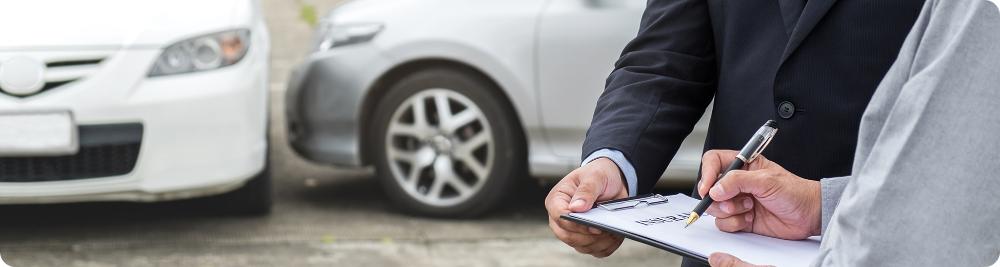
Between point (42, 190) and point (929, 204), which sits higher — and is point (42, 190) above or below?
below

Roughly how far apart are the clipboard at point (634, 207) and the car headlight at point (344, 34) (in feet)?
15.1

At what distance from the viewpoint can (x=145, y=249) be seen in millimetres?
5816

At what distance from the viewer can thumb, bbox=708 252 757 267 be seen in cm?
160

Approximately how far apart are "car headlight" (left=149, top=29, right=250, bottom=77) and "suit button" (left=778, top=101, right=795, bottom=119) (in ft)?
13.0

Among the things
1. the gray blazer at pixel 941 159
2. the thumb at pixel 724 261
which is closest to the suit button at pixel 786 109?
the thumb at pixel 724 261

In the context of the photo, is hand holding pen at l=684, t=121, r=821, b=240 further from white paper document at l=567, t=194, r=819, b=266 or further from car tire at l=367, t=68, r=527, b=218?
car tire at l=367, t=68, r=527, b=218

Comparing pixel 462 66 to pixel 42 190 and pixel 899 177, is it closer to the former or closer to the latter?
pixel 42 190

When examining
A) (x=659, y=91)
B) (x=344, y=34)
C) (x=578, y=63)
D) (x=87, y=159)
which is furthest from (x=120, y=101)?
(x=659, y=91)

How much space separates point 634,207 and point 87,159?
3981mm

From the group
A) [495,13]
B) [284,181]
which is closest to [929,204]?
[495,13]

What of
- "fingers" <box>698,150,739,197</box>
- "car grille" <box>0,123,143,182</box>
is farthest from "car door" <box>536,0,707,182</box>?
"fingers" <box>698,150,739,197</box>

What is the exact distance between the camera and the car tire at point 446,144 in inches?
247

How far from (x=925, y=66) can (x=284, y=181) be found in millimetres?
6172

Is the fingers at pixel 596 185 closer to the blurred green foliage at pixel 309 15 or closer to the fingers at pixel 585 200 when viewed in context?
the fingers at pixel 585 200
